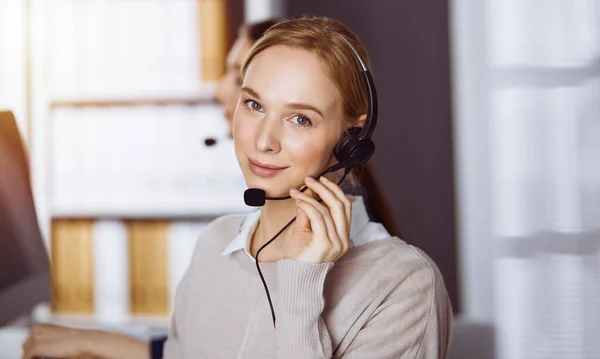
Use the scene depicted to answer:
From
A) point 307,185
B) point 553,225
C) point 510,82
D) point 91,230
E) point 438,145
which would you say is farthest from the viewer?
point 438,145

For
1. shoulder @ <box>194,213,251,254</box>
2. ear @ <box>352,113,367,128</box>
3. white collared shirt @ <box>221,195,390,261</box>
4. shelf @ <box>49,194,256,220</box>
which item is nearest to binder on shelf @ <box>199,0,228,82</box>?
shelf @ <box>49,194,256,220</box>

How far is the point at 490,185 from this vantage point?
2299 millimetres

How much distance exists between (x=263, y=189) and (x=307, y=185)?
9cm

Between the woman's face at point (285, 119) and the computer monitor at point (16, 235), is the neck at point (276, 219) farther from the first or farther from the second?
the computer monitor at point (16, 235)

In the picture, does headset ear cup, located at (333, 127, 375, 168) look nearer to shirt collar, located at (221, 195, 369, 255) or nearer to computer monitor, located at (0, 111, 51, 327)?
shirt collar, located at (221, 195, 369, 255)

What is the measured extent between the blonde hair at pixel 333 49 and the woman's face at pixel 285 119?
1 cm

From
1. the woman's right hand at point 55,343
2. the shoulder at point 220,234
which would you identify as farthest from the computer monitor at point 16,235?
the shoulder at point 220,234

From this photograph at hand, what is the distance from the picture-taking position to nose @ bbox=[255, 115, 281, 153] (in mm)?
1053

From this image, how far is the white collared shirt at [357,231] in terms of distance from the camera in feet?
3.86

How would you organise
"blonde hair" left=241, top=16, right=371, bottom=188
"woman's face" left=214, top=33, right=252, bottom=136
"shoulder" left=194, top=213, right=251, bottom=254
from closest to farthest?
"blonde hair" left=241, top=16, right=371, bottom=188, "shoulder" left=194, top=213, right=251, bottom=254, "woman's face" left=214, top=33, right=252, bottom=136

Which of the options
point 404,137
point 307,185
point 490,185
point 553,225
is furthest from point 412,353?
point 404,137

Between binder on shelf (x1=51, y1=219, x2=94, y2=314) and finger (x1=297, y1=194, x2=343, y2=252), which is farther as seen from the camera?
binder on shelf (x1=51, y1=219, x2=94, y2=314)

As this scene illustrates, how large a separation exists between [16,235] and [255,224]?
1.35ft

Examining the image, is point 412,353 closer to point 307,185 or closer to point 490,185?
point 307,185
